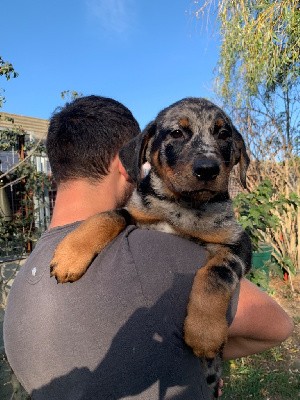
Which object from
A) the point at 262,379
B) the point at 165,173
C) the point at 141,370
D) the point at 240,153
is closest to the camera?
the point at 141,370

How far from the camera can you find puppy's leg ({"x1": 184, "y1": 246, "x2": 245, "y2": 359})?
1521 millimetres

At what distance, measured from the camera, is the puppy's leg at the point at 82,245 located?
1.55m

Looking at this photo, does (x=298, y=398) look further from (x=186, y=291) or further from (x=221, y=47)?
(x=221, y=47)

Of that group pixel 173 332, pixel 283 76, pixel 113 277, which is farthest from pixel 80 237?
pixel 283 76

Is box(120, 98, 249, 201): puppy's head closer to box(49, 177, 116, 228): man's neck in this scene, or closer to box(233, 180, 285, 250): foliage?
box(49, 177, 116, 228): man's neck

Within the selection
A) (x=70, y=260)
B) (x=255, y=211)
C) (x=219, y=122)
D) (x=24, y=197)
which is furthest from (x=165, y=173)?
(x=24, y=197)

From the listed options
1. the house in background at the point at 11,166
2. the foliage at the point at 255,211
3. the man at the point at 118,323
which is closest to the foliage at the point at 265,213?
the foliage at the point at 255,211

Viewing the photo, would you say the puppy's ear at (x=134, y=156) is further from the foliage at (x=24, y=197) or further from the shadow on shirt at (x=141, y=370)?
the foliage at (x=24, y=197)

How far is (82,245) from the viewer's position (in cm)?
168

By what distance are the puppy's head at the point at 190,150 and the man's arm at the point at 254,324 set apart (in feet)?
1.89

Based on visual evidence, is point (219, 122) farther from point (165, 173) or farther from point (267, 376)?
point (267, 376)

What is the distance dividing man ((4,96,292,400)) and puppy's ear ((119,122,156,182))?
481mm

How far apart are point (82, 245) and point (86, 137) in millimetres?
573

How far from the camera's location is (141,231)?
1.66m
